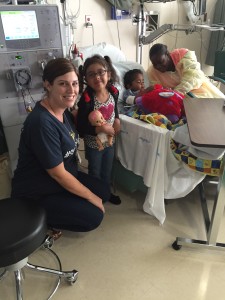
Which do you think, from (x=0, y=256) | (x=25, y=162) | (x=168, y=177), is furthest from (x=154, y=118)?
(x=0, y=256)

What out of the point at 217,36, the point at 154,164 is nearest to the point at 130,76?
the point at 154,164

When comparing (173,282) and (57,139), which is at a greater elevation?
(57,139)

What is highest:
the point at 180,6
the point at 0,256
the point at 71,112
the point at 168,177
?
the point at 180,6

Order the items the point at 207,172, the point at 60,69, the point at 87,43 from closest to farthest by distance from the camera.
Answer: the point at 60,69
the point at 207,172
the point at 87,43

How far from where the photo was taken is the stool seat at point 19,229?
3.33 ft

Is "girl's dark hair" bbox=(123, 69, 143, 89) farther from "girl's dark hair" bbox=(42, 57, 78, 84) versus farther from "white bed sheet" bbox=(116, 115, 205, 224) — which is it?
"girl's dark hair" bbox=(42, 57, 78, 84)

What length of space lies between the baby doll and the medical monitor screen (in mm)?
601

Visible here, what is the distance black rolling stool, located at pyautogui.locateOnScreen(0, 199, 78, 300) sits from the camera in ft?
3.34

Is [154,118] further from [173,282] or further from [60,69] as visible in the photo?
[173,282]

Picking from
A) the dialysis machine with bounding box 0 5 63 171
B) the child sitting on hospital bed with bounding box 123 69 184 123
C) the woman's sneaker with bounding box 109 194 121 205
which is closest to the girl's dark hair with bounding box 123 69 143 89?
the child sitting on hospital bed with bounding box 123 69 184 123

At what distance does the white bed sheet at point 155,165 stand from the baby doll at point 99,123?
6.3 inches

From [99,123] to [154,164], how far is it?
0.42 m

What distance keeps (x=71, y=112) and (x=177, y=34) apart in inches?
115

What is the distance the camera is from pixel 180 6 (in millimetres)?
3607
